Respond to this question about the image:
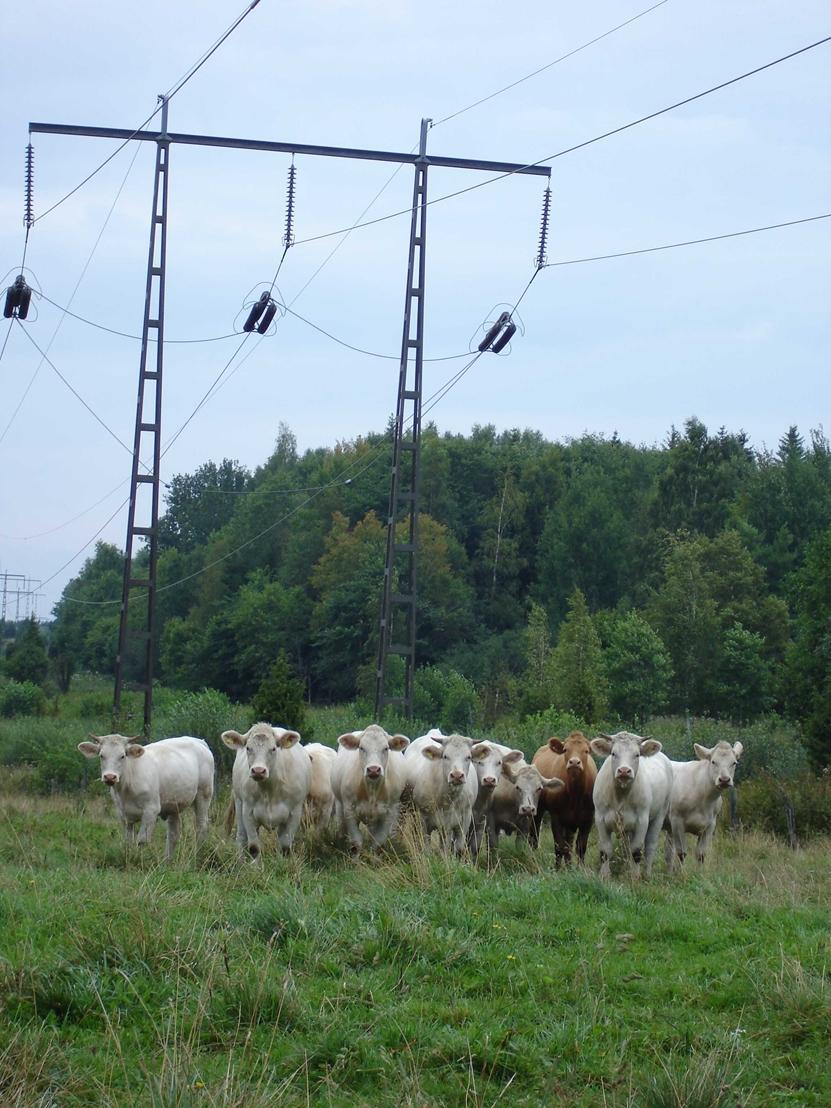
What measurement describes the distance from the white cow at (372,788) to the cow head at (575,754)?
2253 millimetres

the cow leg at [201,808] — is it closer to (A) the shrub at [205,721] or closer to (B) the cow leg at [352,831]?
(B) the cow leg at [352,831]

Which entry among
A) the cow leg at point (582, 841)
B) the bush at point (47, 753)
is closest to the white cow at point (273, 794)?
the cow leg at point (582, 841)

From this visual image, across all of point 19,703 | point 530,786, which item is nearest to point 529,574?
point 19,703

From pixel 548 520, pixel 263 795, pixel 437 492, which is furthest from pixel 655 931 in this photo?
pixel 437 492

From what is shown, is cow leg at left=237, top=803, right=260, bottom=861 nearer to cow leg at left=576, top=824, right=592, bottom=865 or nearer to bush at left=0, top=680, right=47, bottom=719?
cow leg at left=576, top=824, right=592, bottom=865

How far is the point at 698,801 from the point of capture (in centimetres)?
1811

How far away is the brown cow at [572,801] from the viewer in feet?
58.6

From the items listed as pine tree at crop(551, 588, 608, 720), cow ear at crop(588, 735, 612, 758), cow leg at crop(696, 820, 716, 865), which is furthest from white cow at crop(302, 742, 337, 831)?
pine tree at crop(551, 588, 608, 720)

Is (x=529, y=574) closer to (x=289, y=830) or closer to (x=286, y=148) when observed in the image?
(x=286, y=148)

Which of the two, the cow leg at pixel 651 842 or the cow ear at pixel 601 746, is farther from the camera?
the cow ear at pixel 601 746

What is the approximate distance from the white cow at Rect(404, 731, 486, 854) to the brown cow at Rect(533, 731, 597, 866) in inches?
48.5

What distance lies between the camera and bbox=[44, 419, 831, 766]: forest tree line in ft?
201

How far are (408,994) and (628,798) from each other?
7914 mm

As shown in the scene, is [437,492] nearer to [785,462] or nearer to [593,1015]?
[785,462]
